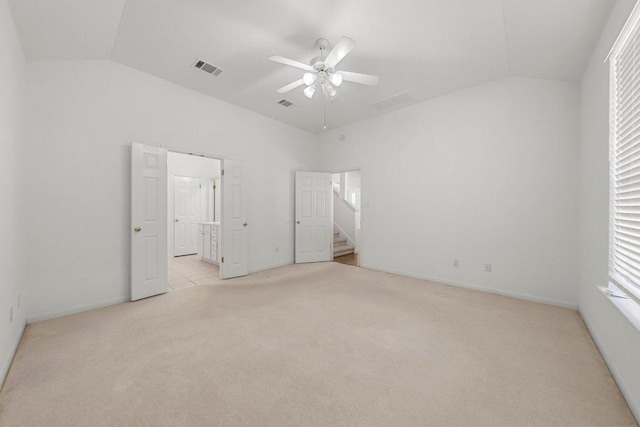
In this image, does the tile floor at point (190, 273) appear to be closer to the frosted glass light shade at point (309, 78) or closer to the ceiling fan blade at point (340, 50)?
the frosted glass light shade at point (309, 78)

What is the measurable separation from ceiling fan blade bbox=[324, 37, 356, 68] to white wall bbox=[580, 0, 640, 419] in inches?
78.8

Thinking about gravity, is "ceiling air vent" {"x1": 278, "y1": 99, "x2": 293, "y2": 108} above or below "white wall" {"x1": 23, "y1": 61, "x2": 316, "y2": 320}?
above

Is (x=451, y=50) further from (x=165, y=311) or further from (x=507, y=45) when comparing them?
(x=165, y=311)

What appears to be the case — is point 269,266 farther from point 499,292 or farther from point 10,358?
point 499,292

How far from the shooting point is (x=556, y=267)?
10.7ft

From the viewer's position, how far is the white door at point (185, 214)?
6832mm

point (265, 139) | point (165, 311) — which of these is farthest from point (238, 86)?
point (165, 311)

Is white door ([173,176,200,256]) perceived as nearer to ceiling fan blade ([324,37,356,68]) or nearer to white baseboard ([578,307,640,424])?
ceiling fan blade ([324,37,356,68])

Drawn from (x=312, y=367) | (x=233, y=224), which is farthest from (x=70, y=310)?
(x=312, y=367)

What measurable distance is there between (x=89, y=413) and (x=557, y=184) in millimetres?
5089

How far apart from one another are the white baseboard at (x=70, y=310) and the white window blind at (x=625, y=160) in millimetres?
5052

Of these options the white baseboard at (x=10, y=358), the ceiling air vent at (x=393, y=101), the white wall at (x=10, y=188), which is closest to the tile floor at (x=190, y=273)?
A: the white baseboard at (x=10, y=358)

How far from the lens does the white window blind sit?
1.66m

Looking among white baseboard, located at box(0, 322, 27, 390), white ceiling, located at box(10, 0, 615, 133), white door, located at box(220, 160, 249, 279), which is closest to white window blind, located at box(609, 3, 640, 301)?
white ceiling, located at box(10, 0, 615, 133)
